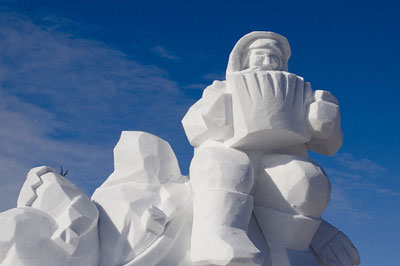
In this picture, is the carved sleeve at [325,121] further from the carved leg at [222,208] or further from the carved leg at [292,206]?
the carved leg at [222,208]

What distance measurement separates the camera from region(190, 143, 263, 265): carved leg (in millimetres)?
4016

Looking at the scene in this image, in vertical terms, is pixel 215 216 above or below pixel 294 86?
below

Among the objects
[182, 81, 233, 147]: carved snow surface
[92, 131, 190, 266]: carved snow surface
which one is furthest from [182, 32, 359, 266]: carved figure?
[92, 131, 190, 266]: carved snow surface

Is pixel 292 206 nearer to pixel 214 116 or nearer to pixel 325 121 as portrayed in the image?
pixel 325 121

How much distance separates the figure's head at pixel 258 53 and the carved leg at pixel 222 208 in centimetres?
76

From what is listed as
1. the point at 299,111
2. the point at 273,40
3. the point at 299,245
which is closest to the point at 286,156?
the point at 299,111

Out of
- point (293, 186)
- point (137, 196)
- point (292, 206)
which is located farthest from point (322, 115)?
point (137, 196)

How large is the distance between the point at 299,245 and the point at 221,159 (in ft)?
2.97

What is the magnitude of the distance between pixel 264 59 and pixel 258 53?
0.25 feet

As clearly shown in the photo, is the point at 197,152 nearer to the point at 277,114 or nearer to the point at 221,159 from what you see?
the point at 221,159

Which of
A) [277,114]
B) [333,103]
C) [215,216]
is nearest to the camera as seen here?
[215,216]

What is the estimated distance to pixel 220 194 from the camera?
4.27m

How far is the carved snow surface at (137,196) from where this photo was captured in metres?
4.30

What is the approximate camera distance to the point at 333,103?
15.8 feet
